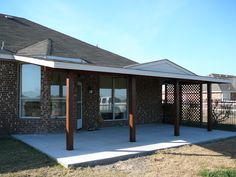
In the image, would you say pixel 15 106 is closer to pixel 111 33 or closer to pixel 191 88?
pixel 111 33

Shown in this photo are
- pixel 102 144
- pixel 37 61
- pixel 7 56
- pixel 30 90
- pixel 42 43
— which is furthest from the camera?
pixel 42 43

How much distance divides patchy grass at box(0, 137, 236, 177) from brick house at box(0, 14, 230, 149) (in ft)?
4.52

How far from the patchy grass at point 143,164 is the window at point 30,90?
2178mm

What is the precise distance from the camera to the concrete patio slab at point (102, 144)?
7091 millimetres

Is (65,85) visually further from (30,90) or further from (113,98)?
(113,98)

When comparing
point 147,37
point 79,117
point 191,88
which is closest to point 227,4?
point 191,88

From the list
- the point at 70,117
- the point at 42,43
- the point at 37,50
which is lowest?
the point at 70,117

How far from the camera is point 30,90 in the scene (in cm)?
1080

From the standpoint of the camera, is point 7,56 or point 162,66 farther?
point 162,66

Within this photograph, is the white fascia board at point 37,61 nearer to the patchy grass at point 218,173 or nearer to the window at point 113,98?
the window at point 113,98

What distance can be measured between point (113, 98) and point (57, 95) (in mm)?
3296

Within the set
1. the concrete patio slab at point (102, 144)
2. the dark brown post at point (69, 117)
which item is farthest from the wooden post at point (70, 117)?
the concrete patio slab at point (102, 144)

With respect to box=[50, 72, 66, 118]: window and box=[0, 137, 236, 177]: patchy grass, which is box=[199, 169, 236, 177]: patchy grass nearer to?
box=[0, 137, 236, 177]: patchy grass

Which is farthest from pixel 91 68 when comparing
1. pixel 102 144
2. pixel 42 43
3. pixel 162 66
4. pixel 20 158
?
pixel 162 66
